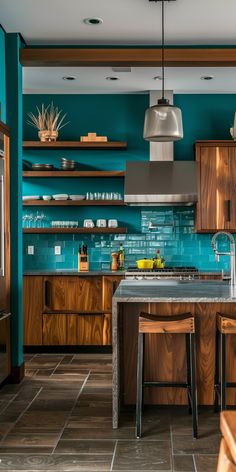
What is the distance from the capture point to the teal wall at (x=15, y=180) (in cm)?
486

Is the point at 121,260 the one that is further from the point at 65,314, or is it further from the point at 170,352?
the point at 170,352

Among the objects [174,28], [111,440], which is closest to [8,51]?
[174,28]

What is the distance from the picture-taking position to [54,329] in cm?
615

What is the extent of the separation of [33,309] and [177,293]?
8.76 feet

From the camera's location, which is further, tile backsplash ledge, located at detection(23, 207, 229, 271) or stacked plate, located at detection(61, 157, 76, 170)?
tile backsplash ledge, located at detection(23, 207, 229, 271)

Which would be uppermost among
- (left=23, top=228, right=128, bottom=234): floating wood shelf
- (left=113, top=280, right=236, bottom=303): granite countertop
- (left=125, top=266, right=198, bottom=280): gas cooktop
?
(left=23, top=228, right=128, bottom=234): floating wood shelf

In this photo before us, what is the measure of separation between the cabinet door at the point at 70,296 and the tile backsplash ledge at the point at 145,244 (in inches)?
26.9

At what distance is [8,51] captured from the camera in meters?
4.95

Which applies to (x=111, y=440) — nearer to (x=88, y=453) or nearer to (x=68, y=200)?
(x=88, y=453)

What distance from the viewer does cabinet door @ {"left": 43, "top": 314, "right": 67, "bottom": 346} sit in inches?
242

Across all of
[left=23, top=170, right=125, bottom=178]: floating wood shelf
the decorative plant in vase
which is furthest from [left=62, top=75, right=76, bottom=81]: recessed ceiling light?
[left=23, top=170, right=125, bottom=178]: floating wood shelf

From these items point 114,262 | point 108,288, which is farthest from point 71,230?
point 108,288

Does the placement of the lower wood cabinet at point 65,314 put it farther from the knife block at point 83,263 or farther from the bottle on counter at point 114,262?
the bottle on counter at point 114,262

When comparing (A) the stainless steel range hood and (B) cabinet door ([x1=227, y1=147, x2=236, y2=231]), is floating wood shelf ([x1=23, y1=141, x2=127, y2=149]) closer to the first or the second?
(A) the stainless steel range hood
